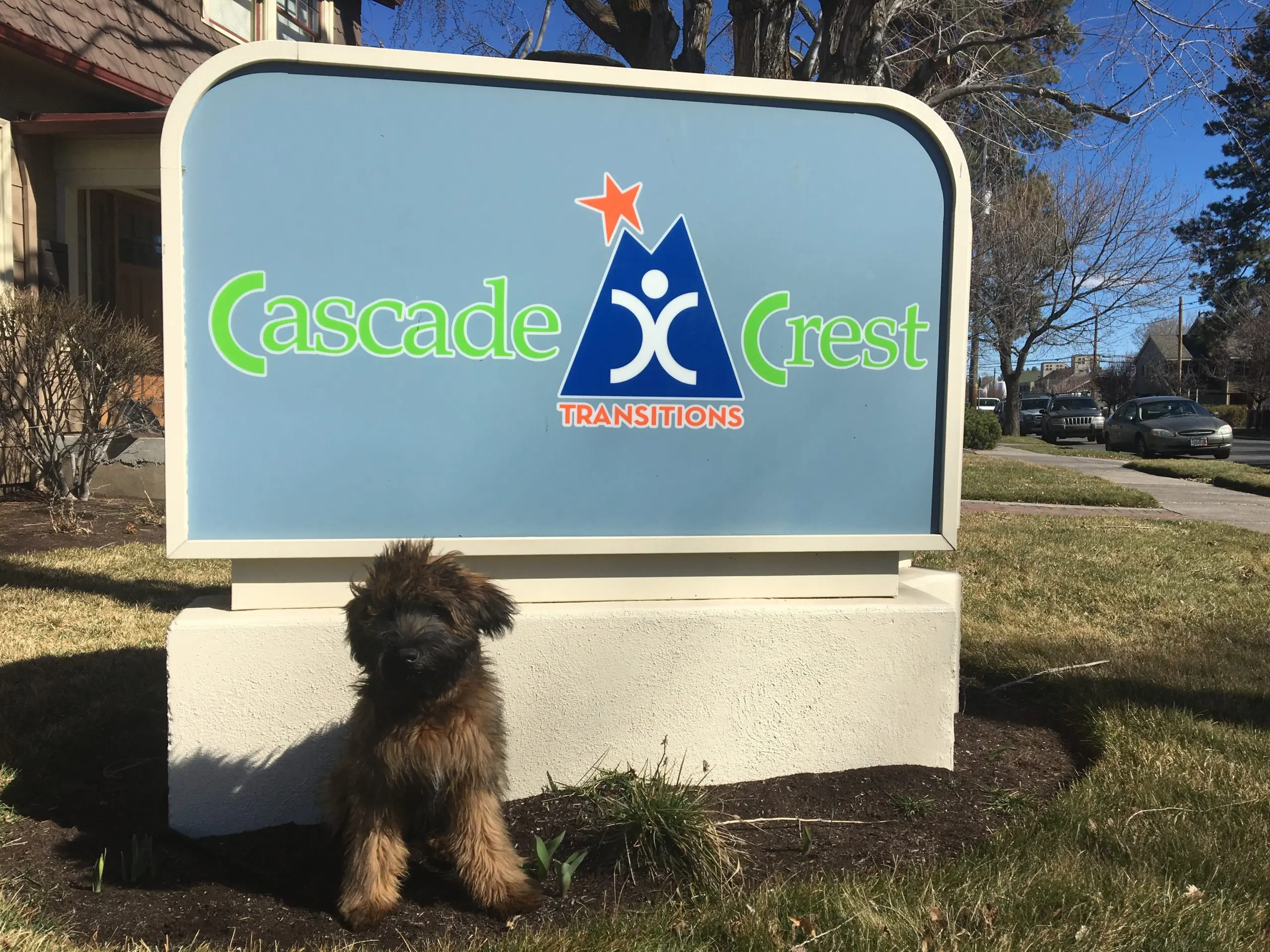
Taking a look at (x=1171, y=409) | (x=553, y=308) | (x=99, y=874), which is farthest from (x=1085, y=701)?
(x=1171, y=409)

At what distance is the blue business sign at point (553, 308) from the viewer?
10.2ft

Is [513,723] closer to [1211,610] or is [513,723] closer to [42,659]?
[42,659]

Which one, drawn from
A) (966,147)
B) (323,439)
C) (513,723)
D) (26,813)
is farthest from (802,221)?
(966,147)

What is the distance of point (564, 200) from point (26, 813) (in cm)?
294

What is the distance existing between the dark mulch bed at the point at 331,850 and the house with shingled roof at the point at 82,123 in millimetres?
6466

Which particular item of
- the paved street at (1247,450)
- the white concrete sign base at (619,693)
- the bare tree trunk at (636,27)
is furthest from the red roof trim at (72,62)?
the paved street at (1247,450)

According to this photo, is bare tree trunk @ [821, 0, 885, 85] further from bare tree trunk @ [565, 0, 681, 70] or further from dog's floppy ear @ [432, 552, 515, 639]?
dog's floppy ear @ [432, 552, 515, 639]

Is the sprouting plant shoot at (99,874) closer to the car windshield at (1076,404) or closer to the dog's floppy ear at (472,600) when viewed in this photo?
the dog's floppy ear at (472,600)

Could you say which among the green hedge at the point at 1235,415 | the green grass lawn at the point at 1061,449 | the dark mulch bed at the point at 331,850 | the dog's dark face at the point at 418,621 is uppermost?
the green hedge at the point at 1235,415

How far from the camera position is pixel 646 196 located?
131 inches

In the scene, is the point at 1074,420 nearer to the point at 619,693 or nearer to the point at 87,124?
the point at 87,124

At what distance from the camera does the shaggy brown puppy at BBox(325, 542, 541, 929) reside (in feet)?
8.26

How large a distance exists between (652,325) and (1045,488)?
37.1ft

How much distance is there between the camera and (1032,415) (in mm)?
43812
